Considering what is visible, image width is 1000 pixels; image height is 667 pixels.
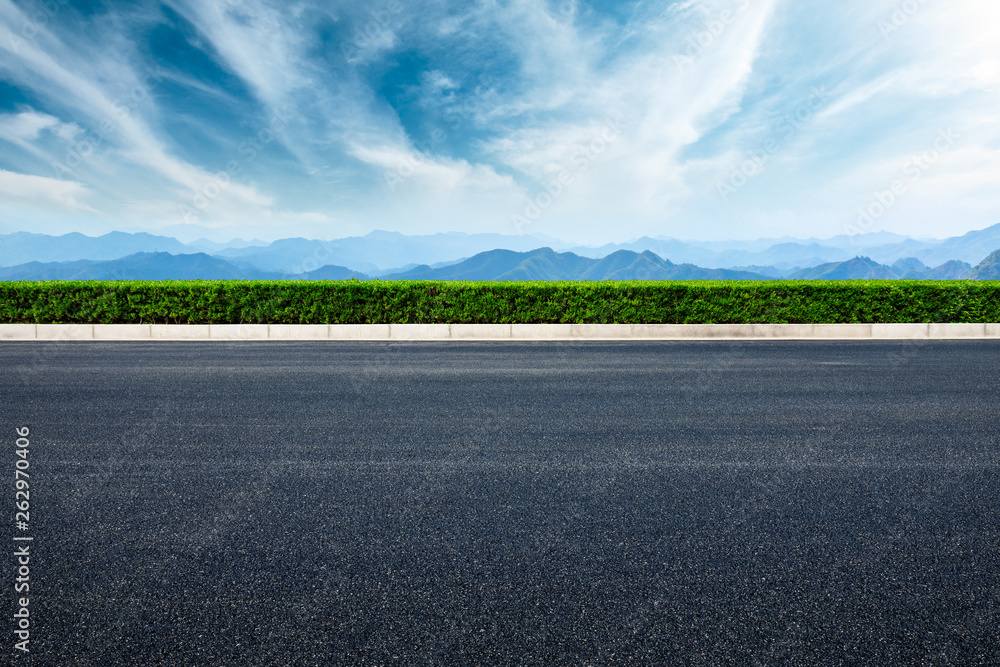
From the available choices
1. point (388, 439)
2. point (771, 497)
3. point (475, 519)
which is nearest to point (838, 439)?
point (771, 497)

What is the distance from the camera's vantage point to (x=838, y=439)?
190 inches

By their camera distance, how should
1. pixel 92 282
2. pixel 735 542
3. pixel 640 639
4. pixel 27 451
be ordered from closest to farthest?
pixel 640 639
pixel 735 542
pixel 27 451
pixel 92 282

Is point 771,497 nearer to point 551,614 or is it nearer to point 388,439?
point 551,614

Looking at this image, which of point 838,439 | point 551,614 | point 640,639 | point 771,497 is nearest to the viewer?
point 640,639

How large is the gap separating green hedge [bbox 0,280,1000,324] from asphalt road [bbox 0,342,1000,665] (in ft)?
22.9

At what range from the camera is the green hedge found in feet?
43.9

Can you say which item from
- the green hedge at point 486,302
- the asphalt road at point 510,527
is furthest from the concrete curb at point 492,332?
the asphalt road at point 510,527

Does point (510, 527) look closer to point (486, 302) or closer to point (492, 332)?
point (492, 332)

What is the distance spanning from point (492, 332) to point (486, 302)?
1260 millimetres

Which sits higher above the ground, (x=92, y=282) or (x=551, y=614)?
(x=92, y=282)

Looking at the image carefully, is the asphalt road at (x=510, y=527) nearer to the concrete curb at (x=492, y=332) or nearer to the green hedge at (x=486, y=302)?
the concrete curb at (x=492, y=332)

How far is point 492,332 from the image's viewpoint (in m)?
12.7

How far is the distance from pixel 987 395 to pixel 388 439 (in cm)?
728

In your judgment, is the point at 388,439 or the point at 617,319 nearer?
the point at 388,439
